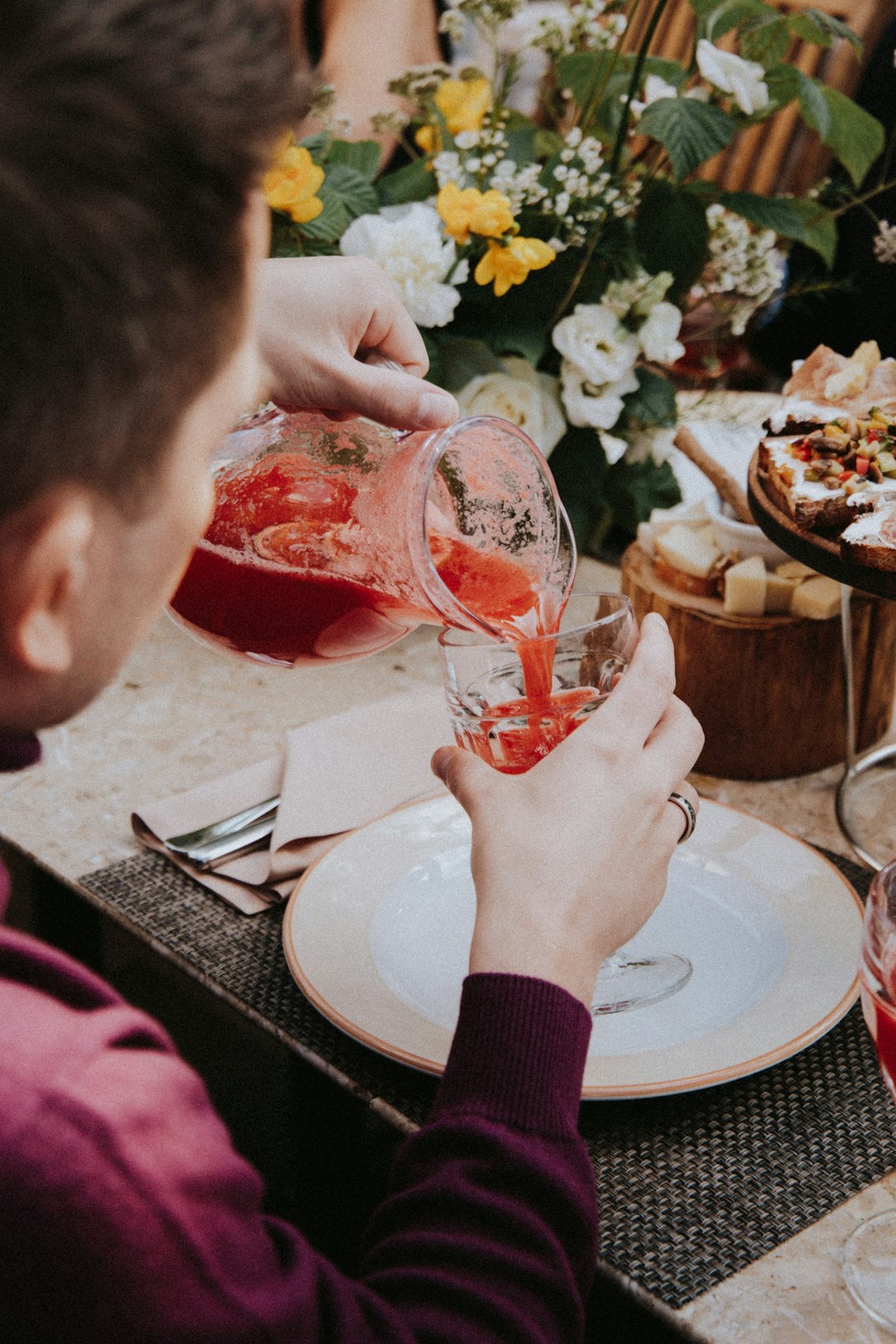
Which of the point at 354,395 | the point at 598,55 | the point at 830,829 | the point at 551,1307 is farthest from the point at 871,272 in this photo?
the point at 551,1307

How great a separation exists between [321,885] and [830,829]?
1.47 feet

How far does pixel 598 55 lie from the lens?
1375 millimetres

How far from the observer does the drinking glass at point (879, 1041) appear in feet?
1.98

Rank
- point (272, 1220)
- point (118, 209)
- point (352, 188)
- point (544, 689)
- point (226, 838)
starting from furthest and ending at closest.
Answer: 1. point (352, 188)
2. point (226, 838)
3. point (544, 689)
4. point (272, 1220)
5. point (118, 209)

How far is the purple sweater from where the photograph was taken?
17.6 inches

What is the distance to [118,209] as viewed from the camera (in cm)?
40

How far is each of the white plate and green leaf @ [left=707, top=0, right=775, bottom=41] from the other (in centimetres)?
77

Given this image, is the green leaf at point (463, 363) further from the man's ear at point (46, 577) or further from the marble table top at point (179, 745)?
the man's ear at point (46, 577)

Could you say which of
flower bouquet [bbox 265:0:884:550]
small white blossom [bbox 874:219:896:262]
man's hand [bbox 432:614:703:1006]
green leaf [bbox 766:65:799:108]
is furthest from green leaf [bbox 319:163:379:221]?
man's hand [bbox 432:614:703:1006]

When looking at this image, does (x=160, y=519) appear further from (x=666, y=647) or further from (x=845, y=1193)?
(x=845, y=1193)

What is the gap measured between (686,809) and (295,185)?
757mm

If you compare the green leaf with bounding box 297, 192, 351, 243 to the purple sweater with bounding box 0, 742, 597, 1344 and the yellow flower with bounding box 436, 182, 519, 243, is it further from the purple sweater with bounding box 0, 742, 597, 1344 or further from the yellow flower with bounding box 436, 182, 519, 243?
the purple sweater with bounding box 0, 742, 597, 1344

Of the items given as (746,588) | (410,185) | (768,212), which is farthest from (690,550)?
(410,185)

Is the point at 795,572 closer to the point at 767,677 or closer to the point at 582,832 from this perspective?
the point at 767,677
